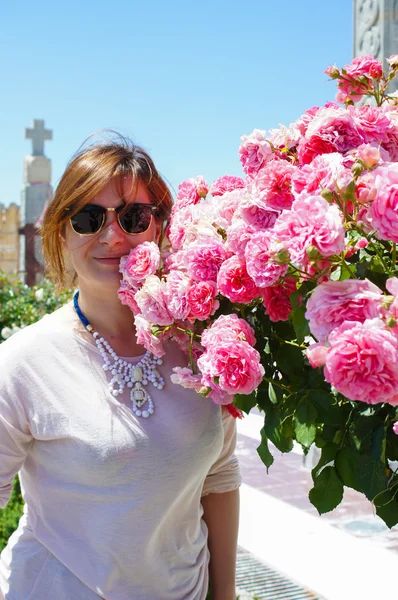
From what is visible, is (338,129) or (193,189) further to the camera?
(193,189)

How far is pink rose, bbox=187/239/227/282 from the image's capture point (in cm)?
143

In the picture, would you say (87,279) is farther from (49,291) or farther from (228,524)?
(49,291)

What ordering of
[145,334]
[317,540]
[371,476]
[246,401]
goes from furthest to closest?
[317,540] → [145,334] → [246,401] → [371,476]

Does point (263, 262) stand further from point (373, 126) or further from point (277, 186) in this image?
point (373, 126)

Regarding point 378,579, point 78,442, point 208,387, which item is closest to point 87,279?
point 78,442

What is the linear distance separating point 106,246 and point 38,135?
1946 centimetres

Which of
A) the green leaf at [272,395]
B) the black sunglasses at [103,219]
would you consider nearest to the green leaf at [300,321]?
the green leaf at [272,395]

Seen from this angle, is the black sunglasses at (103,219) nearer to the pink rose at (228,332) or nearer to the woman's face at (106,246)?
the woman's face at (106,246)

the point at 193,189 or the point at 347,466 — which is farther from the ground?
the point at 193,189

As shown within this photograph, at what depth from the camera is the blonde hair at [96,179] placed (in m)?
1.81

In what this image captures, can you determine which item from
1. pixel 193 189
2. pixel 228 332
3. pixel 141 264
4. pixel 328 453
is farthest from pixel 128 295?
pixel 328 453

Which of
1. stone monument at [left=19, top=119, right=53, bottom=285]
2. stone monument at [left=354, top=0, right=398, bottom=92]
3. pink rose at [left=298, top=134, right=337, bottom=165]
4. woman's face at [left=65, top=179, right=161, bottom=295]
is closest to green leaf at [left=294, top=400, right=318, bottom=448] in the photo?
pink rose at [left=298, top=134, right=337, bottom=165]

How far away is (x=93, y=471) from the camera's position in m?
1.63

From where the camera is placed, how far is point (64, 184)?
1892 mm
